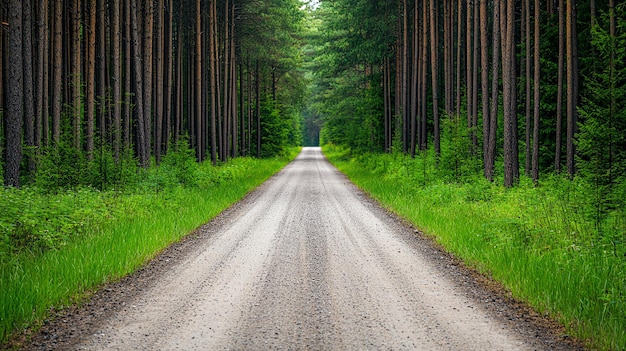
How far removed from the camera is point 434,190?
53.5 feet

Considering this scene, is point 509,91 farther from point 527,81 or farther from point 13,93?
point 13,93

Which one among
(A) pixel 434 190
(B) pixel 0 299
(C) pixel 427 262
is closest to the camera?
(B) pixel 0 299

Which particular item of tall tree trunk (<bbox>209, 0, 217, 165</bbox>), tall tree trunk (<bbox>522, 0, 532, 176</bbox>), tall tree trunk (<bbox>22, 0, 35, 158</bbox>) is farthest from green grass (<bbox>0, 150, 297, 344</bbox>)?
tall tree trunk (<bbox>522, 0, 532, 176</bbox>)

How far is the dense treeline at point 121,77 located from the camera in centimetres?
1453

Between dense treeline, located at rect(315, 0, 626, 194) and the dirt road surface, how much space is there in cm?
425

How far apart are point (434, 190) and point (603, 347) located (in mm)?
12056

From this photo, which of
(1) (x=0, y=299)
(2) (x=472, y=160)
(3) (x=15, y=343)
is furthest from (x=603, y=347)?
(2) (x=472, y=160)

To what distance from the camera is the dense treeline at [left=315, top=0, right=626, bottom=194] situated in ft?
34.6

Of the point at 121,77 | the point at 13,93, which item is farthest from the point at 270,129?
the point at 13,93

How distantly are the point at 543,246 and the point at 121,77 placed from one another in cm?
2593

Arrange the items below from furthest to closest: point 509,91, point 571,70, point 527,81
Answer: point 527,81 < point 571,70 < point 509,91

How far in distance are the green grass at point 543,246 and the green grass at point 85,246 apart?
5539 mm

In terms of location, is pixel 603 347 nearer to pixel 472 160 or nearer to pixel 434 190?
pixel 434 190

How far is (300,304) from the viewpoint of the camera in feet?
19.1
